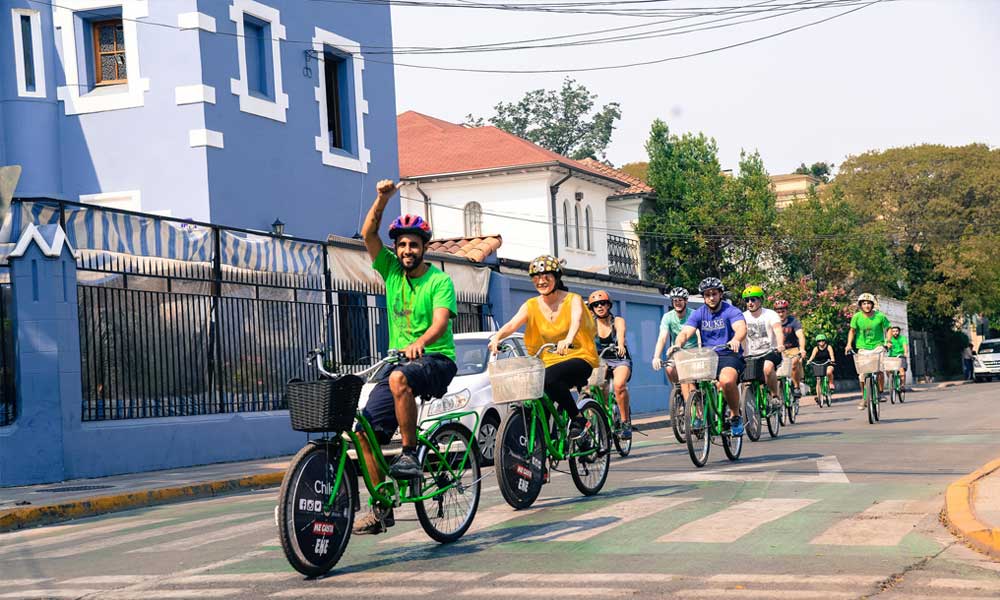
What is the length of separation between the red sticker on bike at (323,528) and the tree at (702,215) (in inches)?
1603

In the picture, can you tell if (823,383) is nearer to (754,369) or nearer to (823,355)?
(823,355)

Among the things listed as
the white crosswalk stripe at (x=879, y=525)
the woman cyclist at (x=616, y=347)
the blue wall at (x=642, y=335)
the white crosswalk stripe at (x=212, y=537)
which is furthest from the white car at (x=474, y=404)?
the blue wall at (x=642, y=335)

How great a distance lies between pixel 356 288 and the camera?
2106cm

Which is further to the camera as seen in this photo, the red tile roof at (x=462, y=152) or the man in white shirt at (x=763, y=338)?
the red tile roof at (x=462, y=152)

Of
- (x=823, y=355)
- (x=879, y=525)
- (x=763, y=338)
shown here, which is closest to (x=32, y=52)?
(x=763, y=338)

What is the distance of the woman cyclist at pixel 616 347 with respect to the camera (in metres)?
13.8

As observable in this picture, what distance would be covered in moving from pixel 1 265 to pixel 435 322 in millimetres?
9408

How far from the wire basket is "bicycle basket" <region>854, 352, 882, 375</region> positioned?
24.5ft

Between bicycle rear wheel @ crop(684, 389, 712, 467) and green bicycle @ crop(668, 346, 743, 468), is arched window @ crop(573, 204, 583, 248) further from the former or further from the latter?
bicycle rear wheel @ crop(684, 389, 712, 467)

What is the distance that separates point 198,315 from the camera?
57.4ft

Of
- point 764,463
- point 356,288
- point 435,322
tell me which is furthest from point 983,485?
point 356,288

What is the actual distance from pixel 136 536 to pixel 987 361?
158 ft

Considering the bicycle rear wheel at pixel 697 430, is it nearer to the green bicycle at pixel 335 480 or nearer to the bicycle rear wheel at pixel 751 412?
the bicycle rear wheel at pixel 751 412

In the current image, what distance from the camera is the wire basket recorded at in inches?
461
